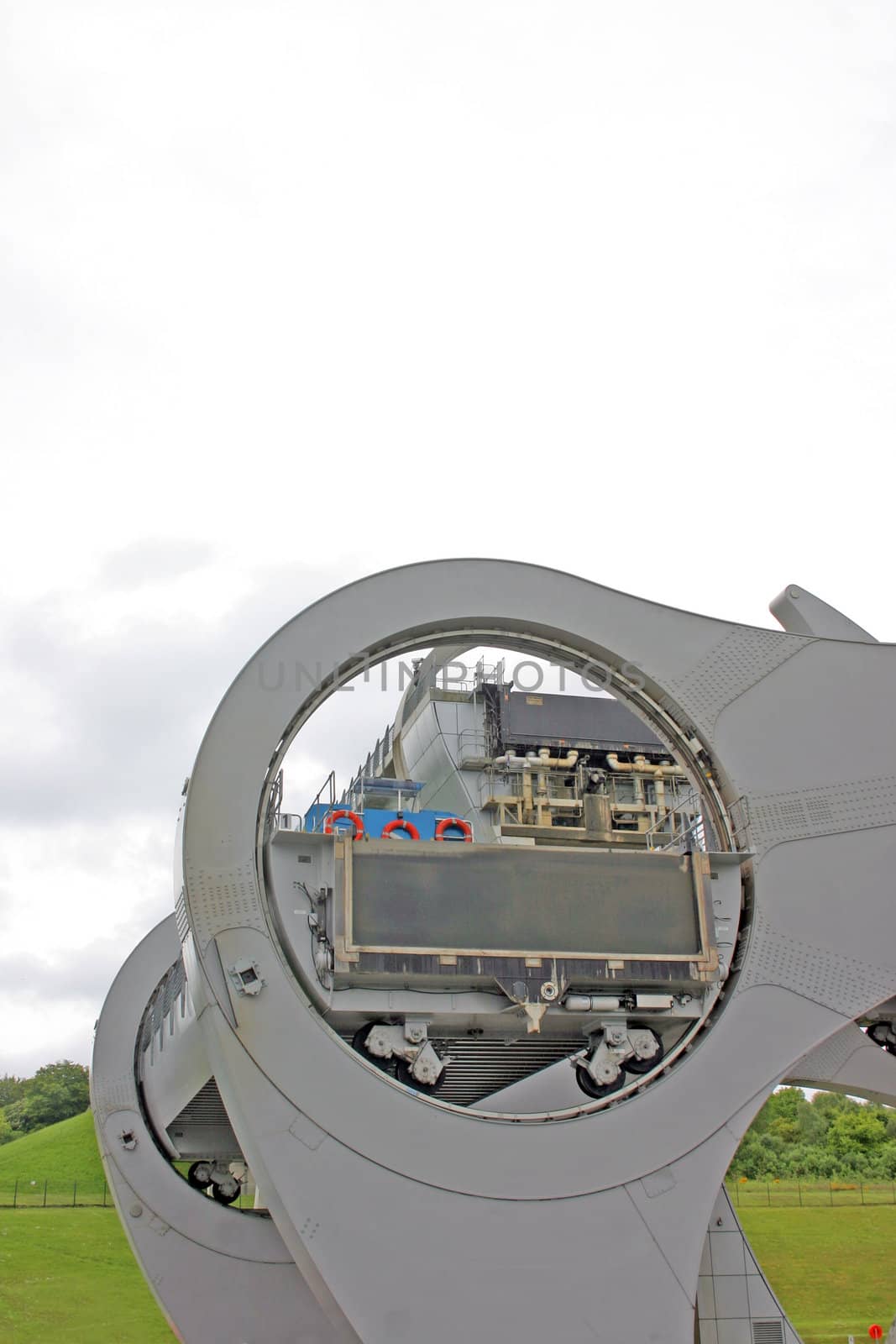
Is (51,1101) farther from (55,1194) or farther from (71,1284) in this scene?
(71,1284)

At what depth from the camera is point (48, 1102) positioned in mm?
59656

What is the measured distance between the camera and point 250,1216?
51.9ft

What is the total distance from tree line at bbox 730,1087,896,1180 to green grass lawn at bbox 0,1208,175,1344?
22.5 metres

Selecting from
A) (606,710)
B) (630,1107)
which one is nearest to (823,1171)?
(606,710)

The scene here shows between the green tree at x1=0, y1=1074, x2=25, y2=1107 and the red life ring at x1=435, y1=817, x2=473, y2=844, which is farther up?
the red life ring at x1=435, y1=817, x2=473, y2=844

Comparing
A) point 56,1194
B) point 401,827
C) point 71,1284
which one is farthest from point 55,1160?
point 401,827

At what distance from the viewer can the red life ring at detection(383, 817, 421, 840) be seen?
1307 centimetres

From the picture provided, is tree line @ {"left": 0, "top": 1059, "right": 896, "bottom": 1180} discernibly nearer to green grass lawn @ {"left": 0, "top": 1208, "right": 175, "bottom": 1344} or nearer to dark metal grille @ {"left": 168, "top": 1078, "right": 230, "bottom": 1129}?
green grass lawn @ {"left": 0, "top": 1208, "right": 175, "bottom": 1344}

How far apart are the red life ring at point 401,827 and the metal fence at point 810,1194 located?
2765 cm

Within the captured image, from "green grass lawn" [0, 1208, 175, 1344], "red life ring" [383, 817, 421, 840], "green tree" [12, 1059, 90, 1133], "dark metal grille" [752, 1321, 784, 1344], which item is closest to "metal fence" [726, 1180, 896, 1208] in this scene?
"green grass lawn" [0, 1208, 175, 1344]

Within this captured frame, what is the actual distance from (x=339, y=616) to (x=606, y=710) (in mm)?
9992

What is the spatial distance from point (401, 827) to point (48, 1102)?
55212 millimetres

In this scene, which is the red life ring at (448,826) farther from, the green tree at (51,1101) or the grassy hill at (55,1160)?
the green tree at (51,1101)

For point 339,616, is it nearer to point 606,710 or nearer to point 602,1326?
point 602,1326
